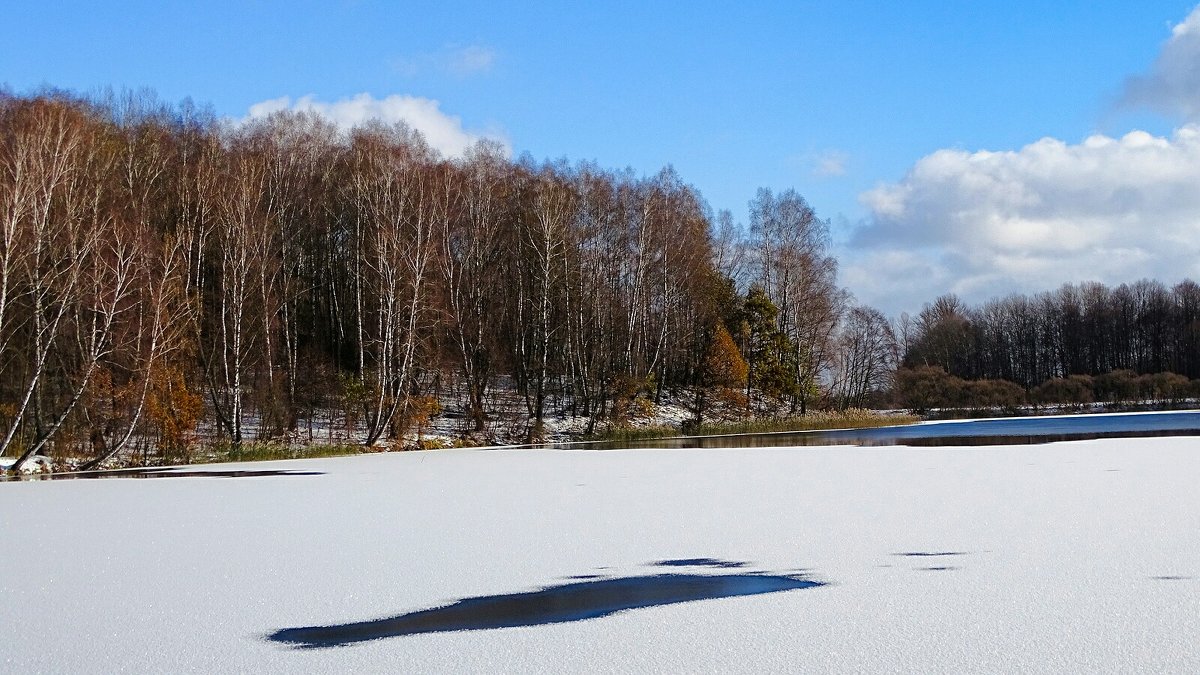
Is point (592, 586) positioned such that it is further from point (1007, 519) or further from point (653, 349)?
point (653, 349)

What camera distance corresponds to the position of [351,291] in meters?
38.4

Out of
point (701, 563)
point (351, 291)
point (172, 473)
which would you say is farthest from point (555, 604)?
point (351, 291)

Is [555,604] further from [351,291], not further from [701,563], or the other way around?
[351,291]

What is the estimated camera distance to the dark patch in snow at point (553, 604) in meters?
5.62

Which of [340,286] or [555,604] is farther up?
[340,286]

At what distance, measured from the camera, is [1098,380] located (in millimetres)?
60656

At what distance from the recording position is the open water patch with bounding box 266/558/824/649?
5617 millimetres

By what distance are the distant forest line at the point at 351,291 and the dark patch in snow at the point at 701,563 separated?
54.4 ft

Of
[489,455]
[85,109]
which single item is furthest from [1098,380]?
[85,109]

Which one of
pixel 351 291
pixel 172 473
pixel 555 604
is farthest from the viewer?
pixel 351 291

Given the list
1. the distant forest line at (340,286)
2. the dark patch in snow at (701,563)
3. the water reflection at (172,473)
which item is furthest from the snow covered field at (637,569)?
the distant forest line at (340,286)

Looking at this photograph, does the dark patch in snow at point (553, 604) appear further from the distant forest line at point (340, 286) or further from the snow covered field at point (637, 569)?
the distant forest line at point (340, 286)

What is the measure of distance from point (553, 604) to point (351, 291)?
33.7m

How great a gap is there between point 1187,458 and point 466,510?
12.6m
